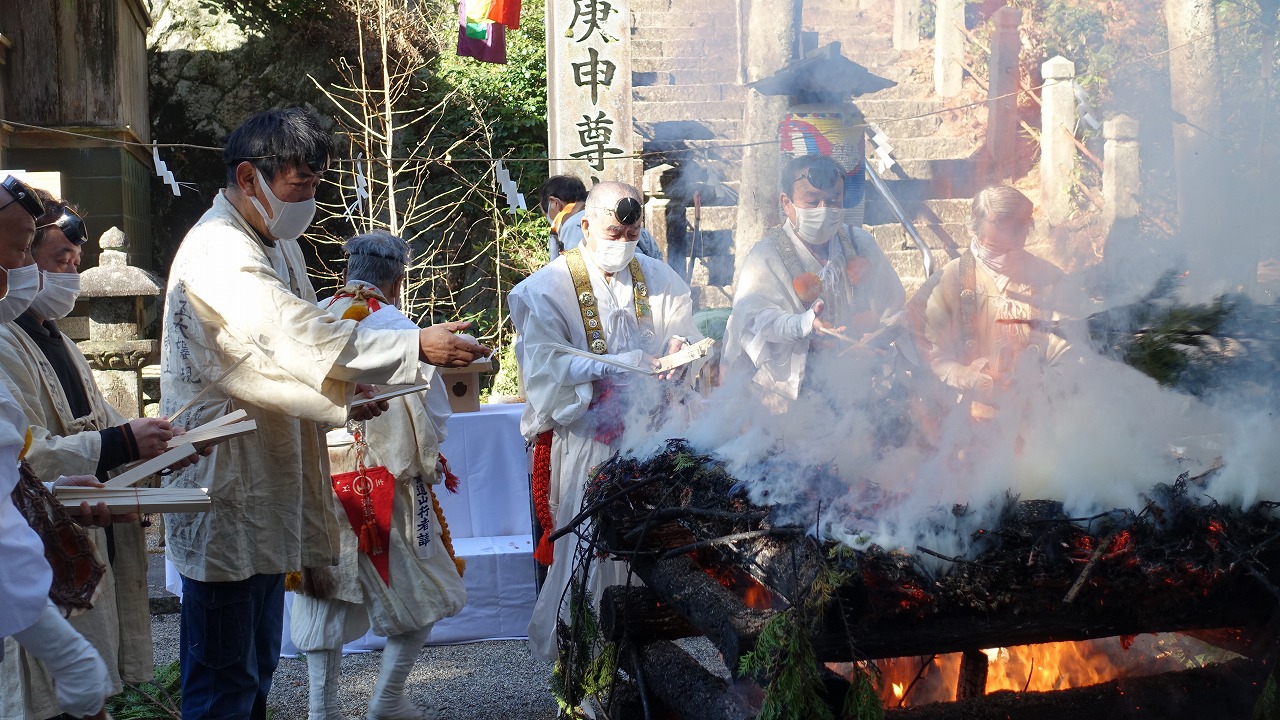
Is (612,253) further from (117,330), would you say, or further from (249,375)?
(117,330)

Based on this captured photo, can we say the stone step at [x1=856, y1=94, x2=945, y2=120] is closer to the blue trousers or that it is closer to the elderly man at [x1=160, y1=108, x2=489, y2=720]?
the elderly man at [x1=160, y1=108, x2=489, y2=720]

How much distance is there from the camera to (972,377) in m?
4.05

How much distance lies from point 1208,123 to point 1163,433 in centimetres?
188

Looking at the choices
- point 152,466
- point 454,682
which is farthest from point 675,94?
point 152,466

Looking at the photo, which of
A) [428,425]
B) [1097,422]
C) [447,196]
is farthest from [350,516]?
[447,196]

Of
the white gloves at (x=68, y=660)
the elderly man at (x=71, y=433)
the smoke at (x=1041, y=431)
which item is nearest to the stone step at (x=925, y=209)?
the smoke at (x=1041, y=431)

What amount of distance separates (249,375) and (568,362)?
5.44ft

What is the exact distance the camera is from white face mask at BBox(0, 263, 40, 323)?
2574 mm

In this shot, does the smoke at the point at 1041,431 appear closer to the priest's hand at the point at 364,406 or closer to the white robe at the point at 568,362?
the white robe at the point at 568,362

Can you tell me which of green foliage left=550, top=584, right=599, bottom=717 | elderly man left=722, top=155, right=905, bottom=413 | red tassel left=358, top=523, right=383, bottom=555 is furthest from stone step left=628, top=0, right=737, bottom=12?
green foliage left=550, top=584, right=599, bottom=717

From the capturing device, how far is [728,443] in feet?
10.9

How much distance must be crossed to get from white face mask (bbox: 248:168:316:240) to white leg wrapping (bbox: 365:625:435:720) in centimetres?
186

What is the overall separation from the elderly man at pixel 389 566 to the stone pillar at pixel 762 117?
273cm

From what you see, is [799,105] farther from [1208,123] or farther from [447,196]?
[447,196]
